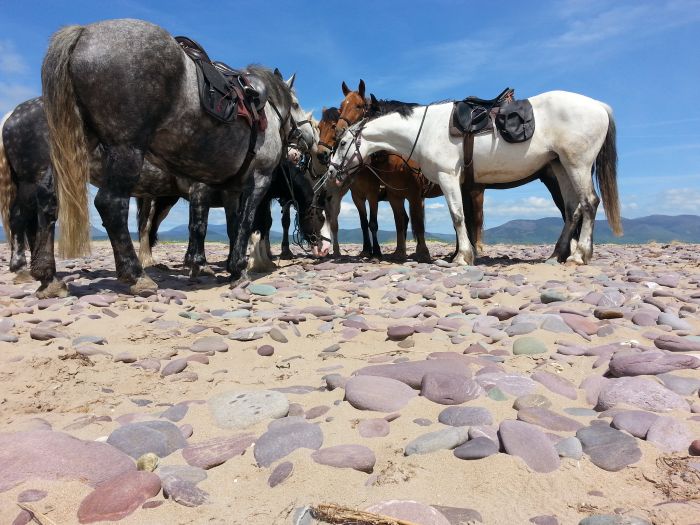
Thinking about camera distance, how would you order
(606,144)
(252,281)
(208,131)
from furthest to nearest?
(606,144) → (252,281) → (208,131)

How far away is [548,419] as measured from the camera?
1.77 m

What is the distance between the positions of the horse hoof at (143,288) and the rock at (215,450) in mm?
2966

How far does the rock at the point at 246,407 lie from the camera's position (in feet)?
6.40

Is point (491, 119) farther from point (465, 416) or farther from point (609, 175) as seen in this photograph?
point (465, 416)

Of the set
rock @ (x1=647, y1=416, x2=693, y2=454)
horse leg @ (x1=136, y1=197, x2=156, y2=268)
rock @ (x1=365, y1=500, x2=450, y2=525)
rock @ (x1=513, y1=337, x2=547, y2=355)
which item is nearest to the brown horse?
horse leg @ (x1=136, y1=197, x2=156, y2=268)

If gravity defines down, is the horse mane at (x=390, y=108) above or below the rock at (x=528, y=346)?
above

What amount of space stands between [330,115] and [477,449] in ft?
25.1

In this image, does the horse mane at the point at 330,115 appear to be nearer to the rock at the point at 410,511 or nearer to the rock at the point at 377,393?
the rock at the point at 377,393

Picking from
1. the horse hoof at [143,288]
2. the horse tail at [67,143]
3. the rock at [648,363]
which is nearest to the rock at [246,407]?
the rock at [648,363]

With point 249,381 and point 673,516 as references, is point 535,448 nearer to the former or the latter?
point 673,516

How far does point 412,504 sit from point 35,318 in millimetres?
3418

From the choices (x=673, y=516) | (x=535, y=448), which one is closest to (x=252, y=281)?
(x=535, y=448)

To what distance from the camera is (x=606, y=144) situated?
6.44 m

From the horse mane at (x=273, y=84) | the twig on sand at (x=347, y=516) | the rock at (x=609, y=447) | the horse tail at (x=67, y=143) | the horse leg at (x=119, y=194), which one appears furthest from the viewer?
the horse mane at (x=273, y=84)
